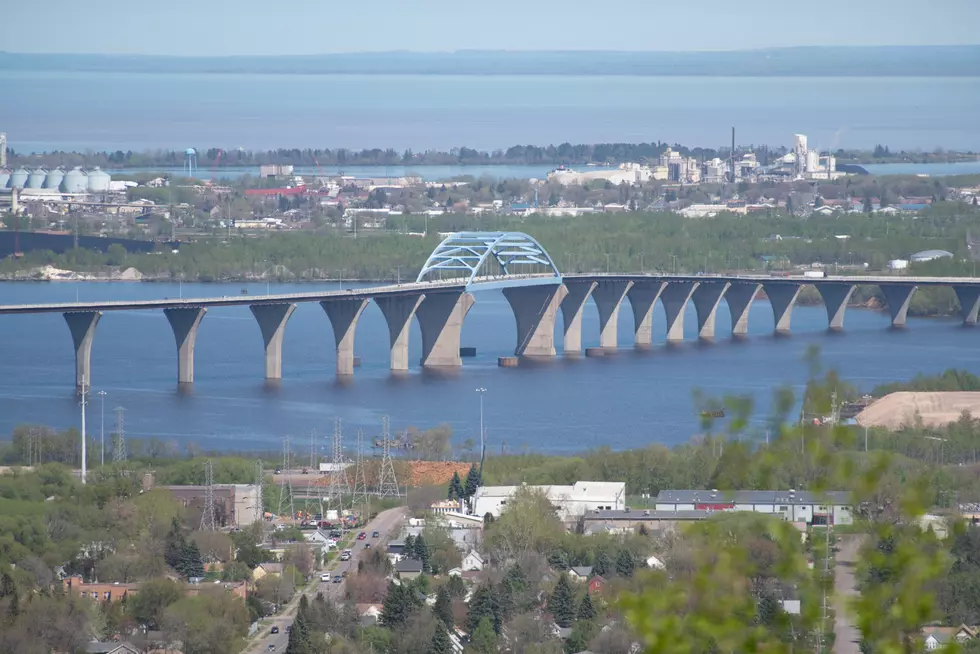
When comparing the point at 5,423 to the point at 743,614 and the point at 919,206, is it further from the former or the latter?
the point at 919,206

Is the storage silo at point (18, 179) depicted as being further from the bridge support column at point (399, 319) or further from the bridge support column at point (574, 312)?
the bridge support column at point (399, 319)

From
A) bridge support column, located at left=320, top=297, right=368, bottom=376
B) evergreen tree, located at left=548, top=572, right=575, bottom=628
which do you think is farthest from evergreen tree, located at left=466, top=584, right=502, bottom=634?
bridge support column, located at left=320, top=297, right=368, bottom=376

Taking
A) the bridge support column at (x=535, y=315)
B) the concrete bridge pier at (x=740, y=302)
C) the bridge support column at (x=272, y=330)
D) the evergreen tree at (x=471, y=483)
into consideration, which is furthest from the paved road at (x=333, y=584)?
the concrete bridge pier at (x=740, y=302)

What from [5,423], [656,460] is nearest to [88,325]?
[5,423]

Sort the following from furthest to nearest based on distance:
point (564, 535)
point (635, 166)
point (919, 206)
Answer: point (635, 166)
point (919, 206)
point (564, 535)

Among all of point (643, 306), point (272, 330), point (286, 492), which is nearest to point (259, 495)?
point (286, 492)
